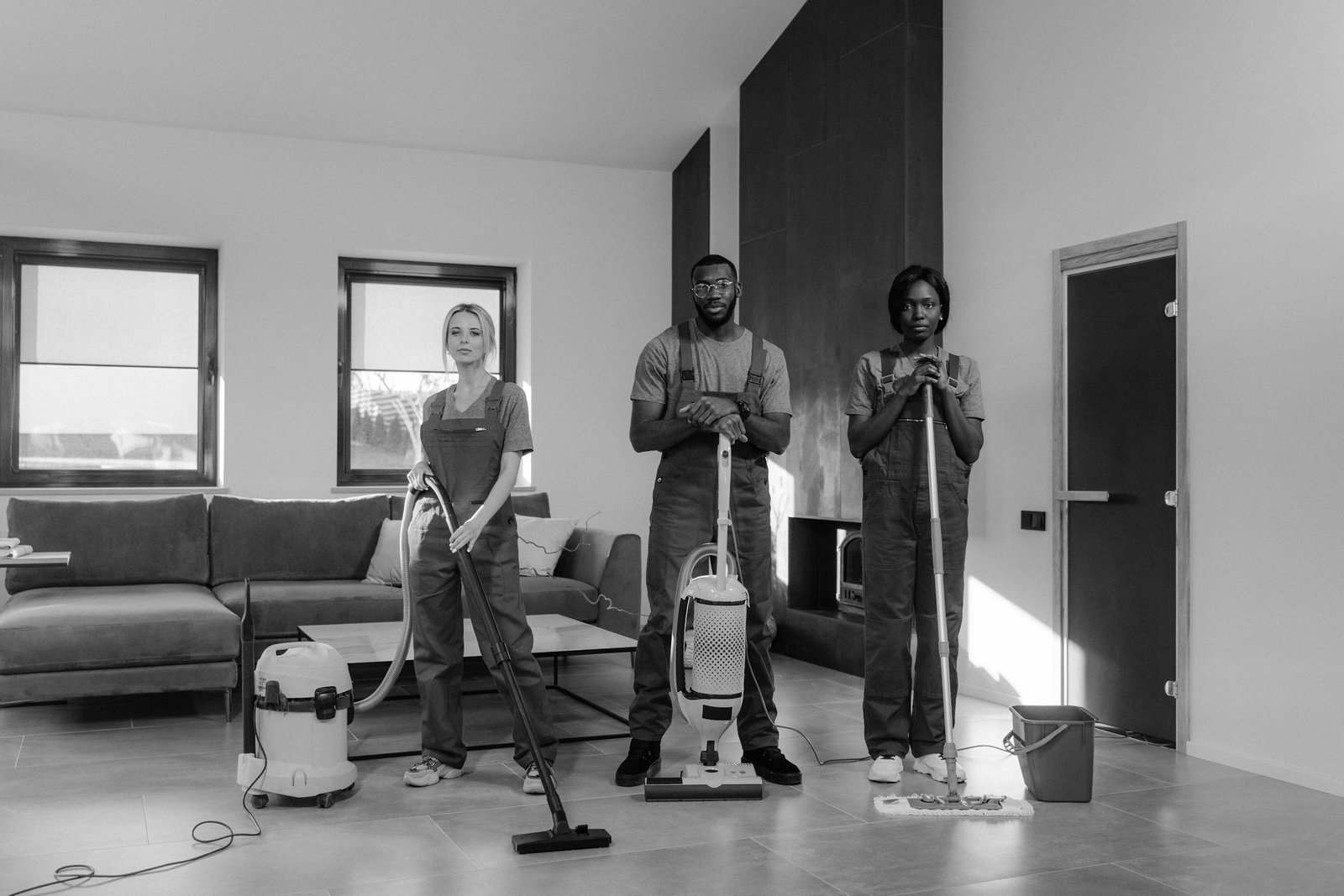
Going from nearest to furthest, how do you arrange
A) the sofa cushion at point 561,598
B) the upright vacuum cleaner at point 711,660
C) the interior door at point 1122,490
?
the upright vacuum cleaner at point 711,660, the interior door at point 1122,490, the sofa cushion at point 561,598

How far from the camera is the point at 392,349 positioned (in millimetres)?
7023

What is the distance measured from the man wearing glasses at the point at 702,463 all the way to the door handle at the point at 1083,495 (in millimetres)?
1616

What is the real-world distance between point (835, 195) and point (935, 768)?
3032 mm

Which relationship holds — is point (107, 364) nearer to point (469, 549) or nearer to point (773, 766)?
point (469, 549)

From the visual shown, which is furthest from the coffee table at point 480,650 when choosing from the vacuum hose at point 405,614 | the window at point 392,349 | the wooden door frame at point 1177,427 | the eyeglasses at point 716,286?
the window at point 392,349

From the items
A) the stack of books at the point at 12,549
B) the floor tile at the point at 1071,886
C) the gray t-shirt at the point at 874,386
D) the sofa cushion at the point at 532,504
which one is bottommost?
the floor tile at the point at 1071,886

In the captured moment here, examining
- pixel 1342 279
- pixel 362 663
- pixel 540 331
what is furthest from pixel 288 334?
pixel 1342 279

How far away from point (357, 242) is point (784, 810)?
4.46 meters

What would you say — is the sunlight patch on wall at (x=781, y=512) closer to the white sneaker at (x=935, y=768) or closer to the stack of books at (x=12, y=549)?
the white sneaker at (x=935, y=768)

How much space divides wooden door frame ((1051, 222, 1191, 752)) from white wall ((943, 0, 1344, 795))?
0.04 m

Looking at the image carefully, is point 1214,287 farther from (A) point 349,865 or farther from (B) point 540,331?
(B) point 540,331

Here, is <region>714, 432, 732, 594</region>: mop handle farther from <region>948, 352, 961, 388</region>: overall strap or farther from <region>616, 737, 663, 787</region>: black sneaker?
<region>948, 352, 961, 388</region>: overall strap

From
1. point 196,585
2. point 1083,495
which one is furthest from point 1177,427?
point 196,585

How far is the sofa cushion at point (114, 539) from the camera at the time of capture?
550 cm
